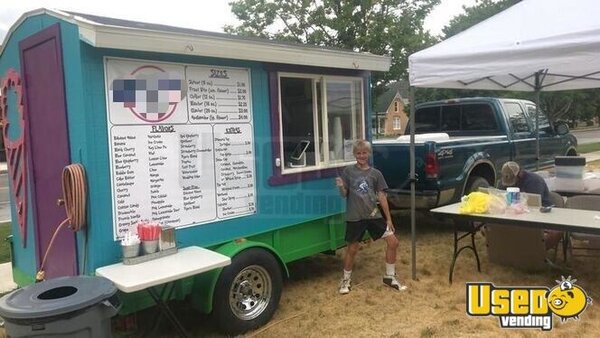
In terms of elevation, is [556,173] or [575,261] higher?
[556,173]

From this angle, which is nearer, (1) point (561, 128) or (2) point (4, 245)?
(2) point (4, 245)

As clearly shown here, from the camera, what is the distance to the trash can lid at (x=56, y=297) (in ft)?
8.16

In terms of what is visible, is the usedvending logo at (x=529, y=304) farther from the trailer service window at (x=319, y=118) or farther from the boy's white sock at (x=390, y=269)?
the trailer service window at (x=319, y=118)

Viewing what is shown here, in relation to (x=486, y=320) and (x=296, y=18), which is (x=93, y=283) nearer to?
(x=486, y=320)

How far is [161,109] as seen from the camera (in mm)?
3805

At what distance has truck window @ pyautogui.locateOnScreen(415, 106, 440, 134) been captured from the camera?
8.84 meters

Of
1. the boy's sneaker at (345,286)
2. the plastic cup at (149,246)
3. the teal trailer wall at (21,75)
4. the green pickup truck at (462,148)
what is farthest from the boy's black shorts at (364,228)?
the teal trailer wall at (21,75)

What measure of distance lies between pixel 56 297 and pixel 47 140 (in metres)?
1.61

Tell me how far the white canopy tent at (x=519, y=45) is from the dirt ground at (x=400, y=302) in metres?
1.36

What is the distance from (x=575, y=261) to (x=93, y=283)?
507 cm

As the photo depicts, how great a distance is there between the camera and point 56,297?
9.25 ft

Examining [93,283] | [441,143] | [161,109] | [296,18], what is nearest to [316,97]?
[161,109]

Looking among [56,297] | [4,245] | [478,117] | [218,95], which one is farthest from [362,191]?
[4,245]

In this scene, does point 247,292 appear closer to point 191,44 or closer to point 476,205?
point 191,44
